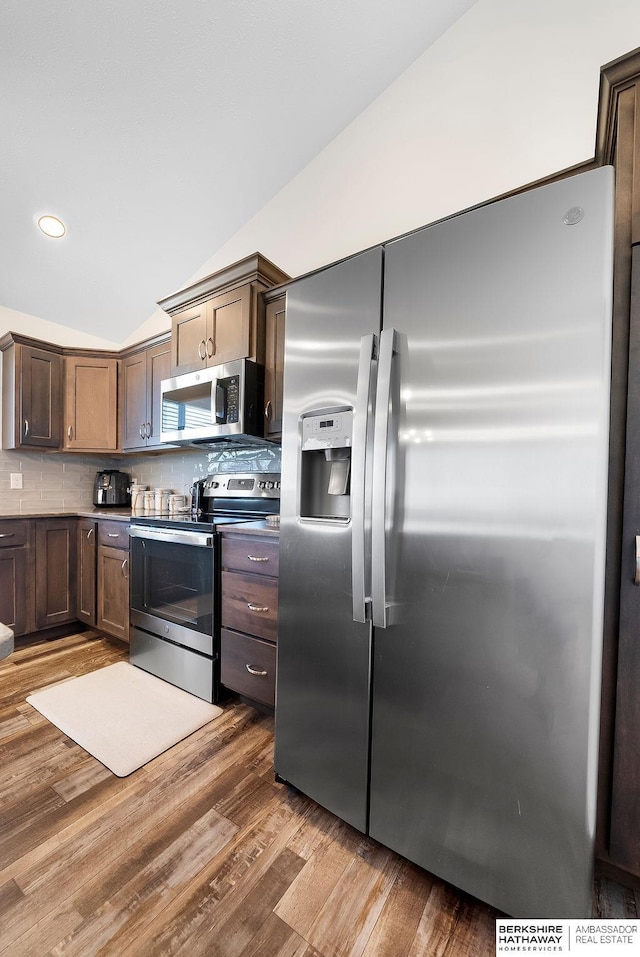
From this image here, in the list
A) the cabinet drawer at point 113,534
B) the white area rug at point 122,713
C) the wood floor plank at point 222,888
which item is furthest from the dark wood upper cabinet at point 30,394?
the wood floor plank at point 222,888

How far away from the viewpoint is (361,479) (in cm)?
121

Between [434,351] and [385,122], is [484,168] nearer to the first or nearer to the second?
[385,122]

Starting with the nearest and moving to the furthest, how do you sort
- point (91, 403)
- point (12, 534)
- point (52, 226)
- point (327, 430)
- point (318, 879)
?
point (318, 879) < point (327, 430) < point (52, 226) < point (12, 534) < point (91, 403)

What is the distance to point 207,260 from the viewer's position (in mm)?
2955

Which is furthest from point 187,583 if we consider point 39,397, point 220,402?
point 39,397

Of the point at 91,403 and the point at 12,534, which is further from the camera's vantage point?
the point at 91,403

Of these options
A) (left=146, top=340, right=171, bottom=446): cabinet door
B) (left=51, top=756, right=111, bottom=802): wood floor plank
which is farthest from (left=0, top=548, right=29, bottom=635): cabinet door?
(left=51, top=756, right=111, bottom=802): wood floor plank

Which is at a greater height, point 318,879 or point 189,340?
point 189,340

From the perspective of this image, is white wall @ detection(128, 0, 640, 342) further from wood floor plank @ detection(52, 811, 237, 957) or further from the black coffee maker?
wood floor plank @ detection(52, 811, 237, 957)

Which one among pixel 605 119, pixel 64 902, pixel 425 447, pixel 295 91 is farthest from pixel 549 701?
pixel 295 91

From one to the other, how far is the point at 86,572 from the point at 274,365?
2.20m

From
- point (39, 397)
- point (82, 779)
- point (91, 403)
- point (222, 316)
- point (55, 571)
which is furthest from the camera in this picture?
point (91, 403)

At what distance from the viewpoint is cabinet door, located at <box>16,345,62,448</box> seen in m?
3.04

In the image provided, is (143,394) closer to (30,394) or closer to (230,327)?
(30,394)
